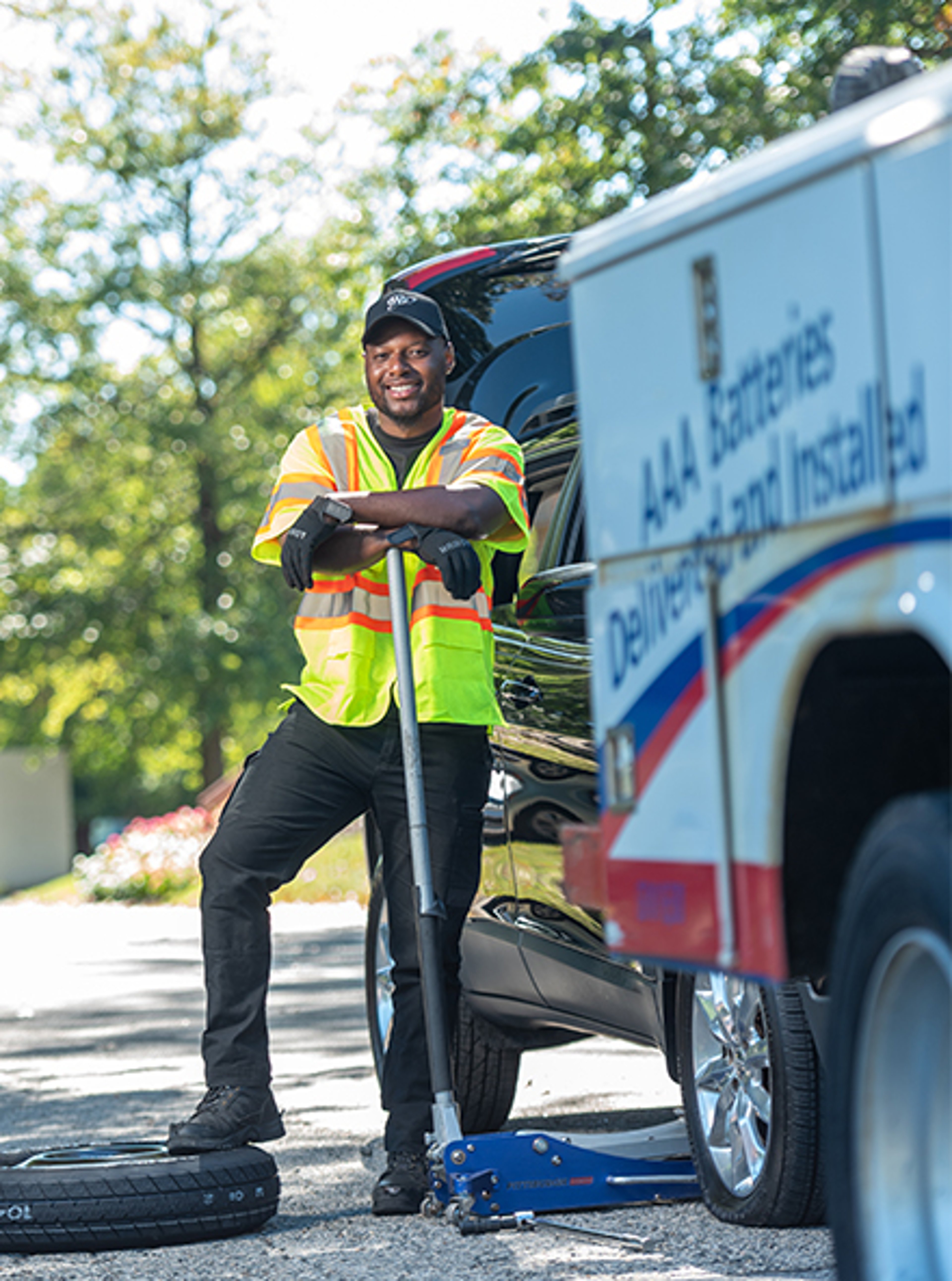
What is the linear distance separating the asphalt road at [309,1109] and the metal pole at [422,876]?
33 centimetres

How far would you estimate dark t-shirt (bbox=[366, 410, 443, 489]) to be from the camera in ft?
17.0

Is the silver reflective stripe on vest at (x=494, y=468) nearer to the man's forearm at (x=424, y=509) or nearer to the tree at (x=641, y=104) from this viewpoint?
the man's forearm at (x=424, y=509)

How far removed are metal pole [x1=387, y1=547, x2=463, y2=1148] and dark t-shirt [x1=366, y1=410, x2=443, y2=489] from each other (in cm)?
34

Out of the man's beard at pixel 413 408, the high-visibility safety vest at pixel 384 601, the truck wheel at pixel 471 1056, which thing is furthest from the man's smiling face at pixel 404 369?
the truck wheel at pixel 471 1056

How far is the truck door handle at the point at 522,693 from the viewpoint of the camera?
5336mm

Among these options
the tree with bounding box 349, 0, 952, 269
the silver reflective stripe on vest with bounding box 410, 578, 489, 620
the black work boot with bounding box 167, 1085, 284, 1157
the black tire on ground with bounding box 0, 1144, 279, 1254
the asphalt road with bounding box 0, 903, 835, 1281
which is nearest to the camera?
the asphalt road with bounding box 0, 903, 835, 1281

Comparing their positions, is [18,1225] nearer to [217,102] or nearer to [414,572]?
[414,572]

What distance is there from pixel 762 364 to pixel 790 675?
0.43m

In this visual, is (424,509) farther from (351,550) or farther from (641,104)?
(641,104)

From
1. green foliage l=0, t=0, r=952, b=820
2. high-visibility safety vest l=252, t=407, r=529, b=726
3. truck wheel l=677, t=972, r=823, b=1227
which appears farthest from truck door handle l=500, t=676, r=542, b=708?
green foliage l=0, t=0, r=952, b=820

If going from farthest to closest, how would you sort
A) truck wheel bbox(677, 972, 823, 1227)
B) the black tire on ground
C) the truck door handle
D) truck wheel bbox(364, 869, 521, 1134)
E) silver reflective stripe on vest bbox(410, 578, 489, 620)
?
1. truck wheel bbox(364, 869, 521, 1134)
2. the truck door handle
3. silver reflective stripe on vest bbox(410, 578, 489, 620)
4. the black tire on ground
5. truck wheel bbox(677, 972, 823, 1227)

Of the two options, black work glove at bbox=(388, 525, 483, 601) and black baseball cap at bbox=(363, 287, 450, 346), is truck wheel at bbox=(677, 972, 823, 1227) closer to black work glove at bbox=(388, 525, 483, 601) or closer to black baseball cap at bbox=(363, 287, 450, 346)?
black work glove at bbox=(388, 525, 483, 601)

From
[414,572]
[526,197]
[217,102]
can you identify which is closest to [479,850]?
[414,572]

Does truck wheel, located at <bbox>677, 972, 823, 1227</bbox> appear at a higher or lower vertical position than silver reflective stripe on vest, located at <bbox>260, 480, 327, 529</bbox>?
lower
